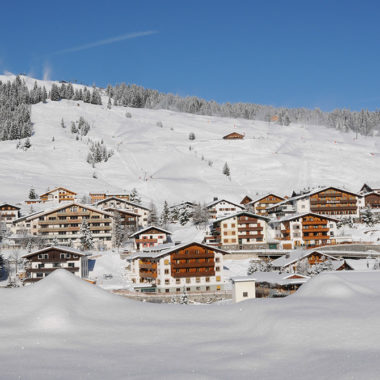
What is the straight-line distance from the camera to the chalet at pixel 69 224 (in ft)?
282

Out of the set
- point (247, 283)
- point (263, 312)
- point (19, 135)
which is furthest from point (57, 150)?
point (263, 312)

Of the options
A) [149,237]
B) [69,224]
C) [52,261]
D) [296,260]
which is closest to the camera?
[296,260]

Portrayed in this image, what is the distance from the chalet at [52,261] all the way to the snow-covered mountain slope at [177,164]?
55716mm

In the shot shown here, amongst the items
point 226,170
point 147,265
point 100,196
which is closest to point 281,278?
point 147,265

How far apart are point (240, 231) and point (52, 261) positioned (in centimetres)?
3500

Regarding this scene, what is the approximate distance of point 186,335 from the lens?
1080 cm

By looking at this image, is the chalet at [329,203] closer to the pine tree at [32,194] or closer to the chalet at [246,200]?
the chalet at [246,200]

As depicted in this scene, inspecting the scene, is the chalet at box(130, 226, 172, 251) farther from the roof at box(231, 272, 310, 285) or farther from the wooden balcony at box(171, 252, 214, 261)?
the roof at box(231, 272, 310, 285)

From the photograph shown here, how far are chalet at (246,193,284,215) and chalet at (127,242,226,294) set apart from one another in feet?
162

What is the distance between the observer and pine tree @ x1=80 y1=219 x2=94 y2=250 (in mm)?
79562

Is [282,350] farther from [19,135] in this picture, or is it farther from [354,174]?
[19,135]

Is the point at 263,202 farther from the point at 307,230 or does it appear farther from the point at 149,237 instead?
the point at 149,237

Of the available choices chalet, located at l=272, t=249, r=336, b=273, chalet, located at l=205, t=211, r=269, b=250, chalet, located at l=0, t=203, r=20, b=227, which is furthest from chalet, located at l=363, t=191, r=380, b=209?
chalet, located at l=0, t=203, r=20, b=227

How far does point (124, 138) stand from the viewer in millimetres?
185125
